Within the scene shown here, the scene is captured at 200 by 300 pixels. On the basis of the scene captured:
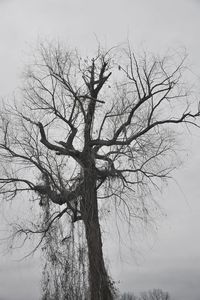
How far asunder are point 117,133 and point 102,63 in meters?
2.30

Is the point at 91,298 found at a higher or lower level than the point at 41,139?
lower

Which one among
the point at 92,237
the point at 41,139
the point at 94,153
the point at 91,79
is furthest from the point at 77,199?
the point at 91,79

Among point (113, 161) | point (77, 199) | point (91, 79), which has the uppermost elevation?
point (91, 79)

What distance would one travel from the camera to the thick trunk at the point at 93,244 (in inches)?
453

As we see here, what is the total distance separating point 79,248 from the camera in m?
10.5

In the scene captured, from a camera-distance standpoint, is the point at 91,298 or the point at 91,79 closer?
the point at 91,298

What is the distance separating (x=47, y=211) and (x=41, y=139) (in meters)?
2.72

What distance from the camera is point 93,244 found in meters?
A: 11.8

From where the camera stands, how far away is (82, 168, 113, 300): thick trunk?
11.5 metres

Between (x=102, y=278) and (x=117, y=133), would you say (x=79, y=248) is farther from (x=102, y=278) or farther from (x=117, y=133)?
(x=117, y=133)

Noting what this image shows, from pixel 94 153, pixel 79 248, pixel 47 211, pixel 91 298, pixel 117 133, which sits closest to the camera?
pixel 79 248

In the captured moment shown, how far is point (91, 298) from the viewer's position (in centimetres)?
1155

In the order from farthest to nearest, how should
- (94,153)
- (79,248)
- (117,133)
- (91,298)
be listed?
1. (117,133)
2. (94,153)
3. (91,298)
4. (79,248)

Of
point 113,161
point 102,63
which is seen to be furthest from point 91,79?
point 113,161
